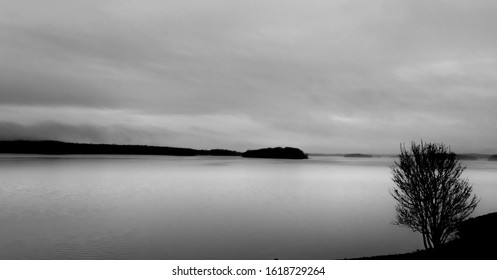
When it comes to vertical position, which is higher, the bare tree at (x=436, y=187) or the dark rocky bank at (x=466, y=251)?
the bare tree at (x=436, y=187)

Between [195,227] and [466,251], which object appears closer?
[466,251]

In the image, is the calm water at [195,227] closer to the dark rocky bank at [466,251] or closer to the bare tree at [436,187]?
the bare tree at [436,187]

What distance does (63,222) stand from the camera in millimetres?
29906

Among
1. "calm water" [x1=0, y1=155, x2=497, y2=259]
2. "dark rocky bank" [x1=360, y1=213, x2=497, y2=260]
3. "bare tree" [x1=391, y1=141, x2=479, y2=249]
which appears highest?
"bare tree" [x1=391, y1=141, x2=479, y2=249]

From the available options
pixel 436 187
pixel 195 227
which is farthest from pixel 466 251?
pixel 195 227

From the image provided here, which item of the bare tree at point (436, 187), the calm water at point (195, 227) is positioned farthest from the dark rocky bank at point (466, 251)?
the calm water at point (195, 227)

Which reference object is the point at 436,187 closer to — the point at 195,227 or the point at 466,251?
the point at 466,251

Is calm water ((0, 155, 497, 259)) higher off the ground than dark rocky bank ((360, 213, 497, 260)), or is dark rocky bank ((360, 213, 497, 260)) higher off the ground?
dark rocky bank ((360, 213, 497, 260))

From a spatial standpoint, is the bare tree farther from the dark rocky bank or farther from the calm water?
the calm water

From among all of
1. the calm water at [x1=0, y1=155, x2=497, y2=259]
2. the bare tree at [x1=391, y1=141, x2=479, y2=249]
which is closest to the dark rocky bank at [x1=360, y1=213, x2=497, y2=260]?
the bare tree at [x1=391, y1=141, x2=479, y2=249]

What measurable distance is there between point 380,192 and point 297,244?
36048 millimetres

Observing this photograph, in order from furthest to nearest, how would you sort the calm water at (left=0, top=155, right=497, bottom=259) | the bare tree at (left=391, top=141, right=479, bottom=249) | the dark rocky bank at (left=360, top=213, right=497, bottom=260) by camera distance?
the calm water at (left=0, top=155, right=497, bottom=259) → the bare tree at (left=391, top=141, right=479, bottom=249) → the dark rocky bank at (left=360, top=213, right=497, bottom=260)
